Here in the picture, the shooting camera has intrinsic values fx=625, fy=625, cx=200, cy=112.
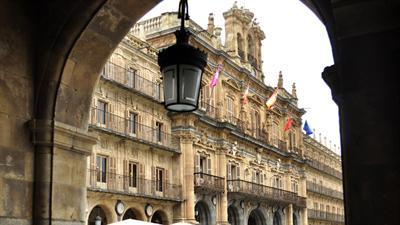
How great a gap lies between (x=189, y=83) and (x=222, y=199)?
29.7m

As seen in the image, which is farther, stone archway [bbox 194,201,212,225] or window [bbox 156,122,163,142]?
stone archway [bbox 194,201,212,225]

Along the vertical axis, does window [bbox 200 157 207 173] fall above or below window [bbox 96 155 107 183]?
above

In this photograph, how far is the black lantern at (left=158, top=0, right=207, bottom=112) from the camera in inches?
169

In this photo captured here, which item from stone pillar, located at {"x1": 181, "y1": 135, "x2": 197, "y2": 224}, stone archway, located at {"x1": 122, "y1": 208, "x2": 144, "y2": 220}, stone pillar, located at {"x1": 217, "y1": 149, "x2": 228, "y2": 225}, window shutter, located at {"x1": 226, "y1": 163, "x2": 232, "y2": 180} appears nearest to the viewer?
stone archway, located at {"x1": 122, "y1": 208, "x2": 144, "y2": 220}

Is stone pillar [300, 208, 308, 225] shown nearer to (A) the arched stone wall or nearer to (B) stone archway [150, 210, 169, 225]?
(A) the arched stone wall

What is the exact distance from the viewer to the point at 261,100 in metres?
41.9

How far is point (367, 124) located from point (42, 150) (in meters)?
2.82

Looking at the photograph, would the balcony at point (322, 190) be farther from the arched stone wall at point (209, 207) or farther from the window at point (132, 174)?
the window at point (132, 174)

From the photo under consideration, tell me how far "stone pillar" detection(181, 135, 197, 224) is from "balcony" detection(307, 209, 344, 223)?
22400 millimetres

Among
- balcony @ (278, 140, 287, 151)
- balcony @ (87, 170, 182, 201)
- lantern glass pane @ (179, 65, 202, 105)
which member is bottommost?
lantern glass pane @ (179, 65, 202, 105)

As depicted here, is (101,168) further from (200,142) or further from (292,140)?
(292,140)

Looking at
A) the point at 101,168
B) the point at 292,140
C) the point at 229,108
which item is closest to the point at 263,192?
the point at 229,108

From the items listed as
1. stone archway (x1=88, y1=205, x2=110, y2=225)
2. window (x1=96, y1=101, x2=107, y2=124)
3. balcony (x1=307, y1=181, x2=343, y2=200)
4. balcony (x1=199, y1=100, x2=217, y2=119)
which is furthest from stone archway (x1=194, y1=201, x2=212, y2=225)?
balcony (x1=307, y1=181, x2=343, y2=200)

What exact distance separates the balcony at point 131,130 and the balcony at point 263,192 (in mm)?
5710
